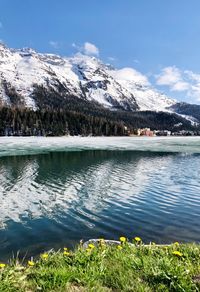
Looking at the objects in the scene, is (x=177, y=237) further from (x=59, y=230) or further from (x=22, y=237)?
(x=22, y=237)

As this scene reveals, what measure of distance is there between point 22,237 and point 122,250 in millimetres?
12146

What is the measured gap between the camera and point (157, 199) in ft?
124

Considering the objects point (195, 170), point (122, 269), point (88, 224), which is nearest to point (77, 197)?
point (88, 224)

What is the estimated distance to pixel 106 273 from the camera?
11.4 metres

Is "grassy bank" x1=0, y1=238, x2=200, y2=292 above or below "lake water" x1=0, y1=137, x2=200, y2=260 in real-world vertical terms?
above

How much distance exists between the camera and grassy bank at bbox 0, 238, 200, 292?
10297 millimetres

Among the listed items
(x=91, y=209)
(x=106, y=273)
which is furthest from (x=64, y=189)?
(x=106, y=273)

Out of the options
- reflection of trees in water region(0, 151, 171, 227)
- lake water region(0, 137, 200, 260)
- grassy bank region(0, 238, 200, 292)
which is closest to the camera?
grassy bank region(0, 238, 200, 292)

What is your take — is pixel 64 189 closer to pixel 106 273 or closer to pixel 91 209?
pixel 91 209

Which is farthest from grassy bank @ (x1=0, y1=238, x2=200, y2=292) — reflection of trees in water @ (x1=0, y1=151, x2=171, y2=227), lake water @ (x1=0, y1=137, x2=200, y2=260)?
reflection of trees in water @ (x1=0, y1=151, x2=171, y2=227)

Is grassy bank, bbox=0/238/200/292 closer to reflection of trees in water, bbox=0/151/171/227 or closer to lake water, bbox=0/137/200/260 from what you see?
lake water, bbox=0/137/200/260

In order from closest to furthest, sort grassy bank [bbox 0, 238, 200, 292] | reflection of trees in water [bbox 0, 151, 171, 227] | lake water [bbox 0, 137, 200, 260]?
grassy bank [bbox 0, 238, 200, 292] < lake water [bbox 0, 137, 200, 260] < reflection of trees in water [bbox 0, 151, 171, 227]

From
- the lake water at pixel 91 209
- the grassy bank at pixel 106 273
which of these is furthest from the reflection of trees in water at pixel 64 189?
the grassy bank at pixel 106 273

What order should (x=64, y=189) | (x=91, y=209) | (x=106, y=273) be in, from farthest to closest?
(x=64, y=189), (x=91, y=209), (x=106, y=273)
